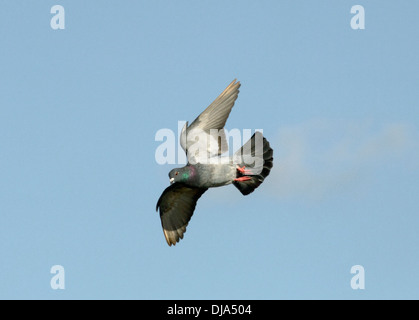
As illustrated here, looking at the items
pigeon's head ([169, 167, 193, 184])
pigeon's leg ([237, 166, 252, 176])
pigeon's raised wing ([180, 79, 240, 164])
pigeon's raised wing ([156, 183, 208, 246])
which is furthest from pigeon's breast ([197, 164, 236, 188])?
pigeon's raised wing ([156, 183, 208, 246])

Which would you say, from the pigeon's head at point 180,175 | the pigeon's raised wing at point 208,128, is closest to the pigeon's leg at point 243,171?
the pigeon's raised wing at point 208,128

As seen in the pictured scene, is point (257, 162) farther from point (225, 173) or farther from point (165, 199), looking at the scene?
point (165, 199)

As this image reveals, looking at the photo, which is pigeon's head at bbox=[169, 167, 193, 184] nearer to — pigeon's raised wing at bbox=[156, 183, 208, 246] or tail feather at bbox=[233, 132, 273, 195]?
tail feather at bbox=[233, 132, 273, 195]

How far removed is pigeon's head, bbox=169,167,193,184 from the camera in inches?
648

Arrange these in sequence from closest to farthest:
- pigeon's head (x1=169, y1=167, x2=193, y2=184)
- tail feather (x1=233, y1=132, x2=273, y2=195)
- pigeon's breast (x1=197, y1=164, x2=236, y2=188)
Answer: pigeon's head (x1=169, y1=167, x2=193, y2=184) < pigeon's breast (x1=197, y1=164, x2=236, y2=188) < tail feather (x1=233, y1=132, x2=273, y2=195)

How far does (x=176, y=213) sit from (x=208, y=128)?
253cm

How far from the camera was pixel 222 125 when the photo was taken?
17.2 meters

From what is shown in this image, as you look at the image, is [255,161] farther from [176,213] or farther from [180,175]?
[176,213]

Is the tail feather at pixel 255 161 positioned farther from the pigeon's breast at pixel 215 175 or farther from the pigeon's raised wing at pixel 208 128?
the pigeon's raised wing at pixel 208 128

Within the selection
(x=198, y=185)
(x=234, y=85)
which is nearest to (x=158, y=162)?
(x=198, y=185)

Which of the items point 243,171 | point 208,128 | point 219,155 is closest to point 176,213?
point 219,155

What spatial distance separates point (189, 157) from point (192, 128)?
0.63 meters

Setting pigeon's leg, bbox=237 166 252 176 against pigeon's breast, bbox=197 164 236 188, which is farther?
pigeon's leg, bbox=237 166 252 176

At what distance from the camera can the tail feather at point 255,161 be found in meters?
16.9
